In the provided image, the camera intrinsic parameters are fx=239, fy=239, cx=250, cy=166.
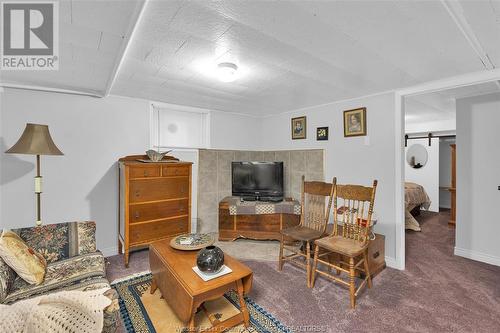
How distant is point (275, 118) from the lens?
459 centimetres

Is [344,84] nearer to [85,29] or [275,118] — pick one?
[275,118]

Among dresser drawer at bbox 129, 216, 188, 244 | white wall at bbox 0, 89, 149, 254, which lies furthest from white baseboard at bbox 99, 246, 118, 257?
dresser drawer at bbox 129, 216, 188, 244

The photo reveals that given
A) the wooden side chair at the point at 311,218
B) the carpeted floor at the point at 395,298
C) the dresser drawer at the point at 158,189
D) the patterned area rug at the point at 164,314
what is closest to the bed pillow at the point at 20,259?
the patterned area rug at the point at 164,314

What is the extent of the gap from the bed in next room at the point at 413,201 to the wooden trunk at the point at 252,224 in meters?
2.32

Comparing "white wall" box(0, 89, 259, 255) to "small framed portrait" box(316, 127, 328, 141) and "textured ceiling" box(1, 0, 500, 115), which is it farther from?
"small framed portrait" box(316, 127, 328, 141)

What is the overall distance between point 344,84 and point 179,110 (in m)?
2.50

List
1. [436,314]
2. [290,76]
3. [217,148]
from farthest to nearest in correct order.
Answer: [217,148], [290,76], [436,314]

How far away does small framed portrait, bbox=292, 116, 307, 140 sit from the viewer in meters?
4.04

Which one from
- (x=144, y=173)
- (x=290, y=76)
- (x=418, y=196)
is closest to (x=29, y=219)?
(x=144, y=173)

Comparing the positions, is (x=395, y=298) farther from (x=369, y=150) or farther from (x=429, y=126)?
(x=429, y=126)

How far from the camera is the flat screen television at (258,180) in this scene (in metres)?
4.10

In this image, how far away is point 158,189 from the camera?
118 inches

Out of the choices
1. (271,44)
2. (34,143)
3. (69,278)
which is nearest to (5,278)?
(69,278)

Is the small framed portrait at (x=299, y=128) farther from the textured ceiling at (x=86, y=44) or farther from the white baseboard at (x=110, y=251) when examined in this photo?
the white baseboard at (x=110, y=251)
